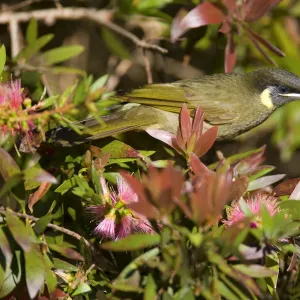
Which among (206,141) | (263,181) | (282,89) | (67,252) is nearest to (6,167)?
(67,252)

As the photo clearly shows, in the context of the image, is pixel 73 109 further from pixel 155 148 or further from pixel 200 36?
pixel 200 36

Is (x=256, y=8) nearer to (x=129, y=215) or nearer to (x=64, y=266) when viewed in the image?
(x=129, y=215)

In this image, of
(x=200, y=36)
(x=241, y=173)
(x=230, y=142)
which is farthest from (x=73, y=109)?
(x=230, y=142)

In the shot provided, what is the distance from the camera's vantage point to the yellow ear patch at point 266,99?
150 inches

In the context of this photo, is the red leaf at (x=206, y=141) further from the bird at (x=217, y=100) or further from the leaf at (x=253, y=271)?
the bird at (x=217, y=100)

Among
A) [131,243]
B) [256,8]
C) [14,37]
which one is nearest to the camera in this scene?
[131,243]

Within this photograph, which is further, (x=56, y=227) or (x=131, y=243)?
(x=56, y=227)

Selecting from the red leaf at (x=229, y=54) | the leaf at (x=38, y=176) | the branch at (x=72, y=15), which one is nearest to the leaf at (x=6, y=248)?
the leaf at (x=38, y=176)

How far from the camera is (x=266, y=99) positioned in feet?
12.6

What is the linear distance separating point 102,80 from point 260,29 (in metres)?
2.36

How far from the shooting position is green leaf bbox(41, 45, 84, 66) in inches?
131

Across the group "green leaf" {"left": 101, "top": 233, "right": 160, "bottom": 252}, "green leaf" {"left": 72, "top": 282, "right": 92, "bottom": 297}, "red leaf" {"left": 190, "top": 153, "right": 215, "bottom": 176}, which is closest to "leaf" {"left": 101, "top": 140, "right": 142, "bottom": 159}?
"red leaf" {"left": 190, "top": 153, "right": 215, "bottom": 176}

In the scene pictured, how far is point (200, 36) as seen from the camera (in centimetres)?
363

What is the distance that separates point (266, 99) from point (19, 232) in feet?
7.68
